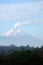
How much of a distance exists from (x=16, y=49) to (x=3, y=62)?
2.84m

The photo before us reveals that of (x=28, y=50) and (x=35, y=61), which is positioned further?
(x=28, y=50)

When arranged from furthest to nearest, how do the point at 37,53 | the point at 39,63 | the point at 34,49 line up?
the point at 34,49 → the point at 37,53 → the point at 39,63

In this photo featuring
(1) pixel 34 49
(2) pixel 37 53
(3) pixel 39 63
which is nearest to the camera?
(3) pixel 39 63

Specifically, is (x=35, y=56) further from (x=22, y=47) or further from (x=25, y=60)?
(x=22, y=47)

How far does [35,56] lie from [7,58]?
7.25ft

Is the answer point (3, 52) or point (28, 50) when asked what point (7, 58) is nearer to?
point (3, 52)

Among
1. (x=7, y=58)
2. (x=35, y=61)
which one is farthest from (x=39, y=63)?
Answer: (x=7, y=58)

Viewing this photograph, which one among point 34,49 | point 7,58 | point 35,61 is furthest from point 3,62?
point 34,49

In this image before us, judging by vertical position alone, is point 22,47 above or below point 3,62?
above

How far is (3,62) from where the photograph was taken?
2633 cm

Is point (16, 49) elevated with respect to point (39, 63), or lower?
elevated

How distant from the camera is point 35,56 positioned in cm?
2688

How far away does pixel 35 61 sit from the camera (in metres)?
26.3

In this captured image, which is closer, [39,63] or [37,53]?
[39,63]
